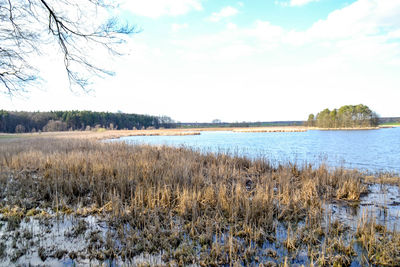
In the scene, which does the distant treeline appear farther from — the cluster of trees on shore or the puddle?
the cluster of trees on shore

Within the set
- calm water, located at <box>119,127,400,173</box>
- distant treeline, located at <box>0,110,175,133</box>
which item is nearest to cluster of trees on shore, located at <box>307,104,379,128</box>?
calm water, located at <box>119,127,400,173</box>

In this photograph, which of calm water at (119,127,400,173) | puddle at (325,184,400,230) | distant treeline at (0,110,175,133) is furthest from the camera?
distant treeline at (0,110,175,133)

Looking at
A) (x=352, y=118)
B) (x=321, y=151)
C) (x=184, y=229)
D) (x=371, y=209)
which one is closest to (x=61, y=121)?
(x=321, y=151)

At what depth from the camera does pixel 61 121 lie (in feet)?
239

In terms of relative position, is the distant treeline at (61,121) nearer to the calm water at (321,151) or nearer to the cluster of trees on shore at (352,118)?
the calm water at (321,151)

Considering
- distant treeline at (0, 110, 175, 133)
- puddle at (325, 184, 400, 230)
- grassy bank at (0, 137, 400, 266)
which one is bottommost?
puddle at (325, 184, 400, 230)

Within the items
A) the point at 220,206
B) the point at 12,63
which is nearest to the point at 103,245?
the point at 220,206

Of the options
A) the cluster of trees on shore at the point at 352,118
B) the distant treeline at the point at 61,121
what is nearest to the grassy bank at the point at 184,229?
the distant treeline at the point at 61,121

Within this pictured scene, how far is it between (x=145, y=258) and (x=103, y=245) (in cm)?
76

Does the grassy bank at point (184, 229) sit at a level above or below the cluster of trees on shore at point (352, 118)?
below

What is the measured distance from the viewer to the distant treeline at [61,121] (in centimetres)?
6544

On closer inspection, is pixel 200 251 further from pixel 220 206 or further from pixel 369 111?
pixel 369 111

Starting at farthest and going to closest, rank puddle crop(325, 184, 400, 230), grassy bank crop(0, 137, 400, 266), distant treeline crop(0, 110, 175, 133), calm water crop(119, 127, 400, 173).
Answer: distant treeline crop(0, 110, 175, 133) → calm water crop(119, 127, 400, 173) → puddle crop(325, 184, 400, 230) → grassy bank crop(0, 137, 400, 266)

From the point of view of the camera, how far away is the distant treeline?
2576 inches
